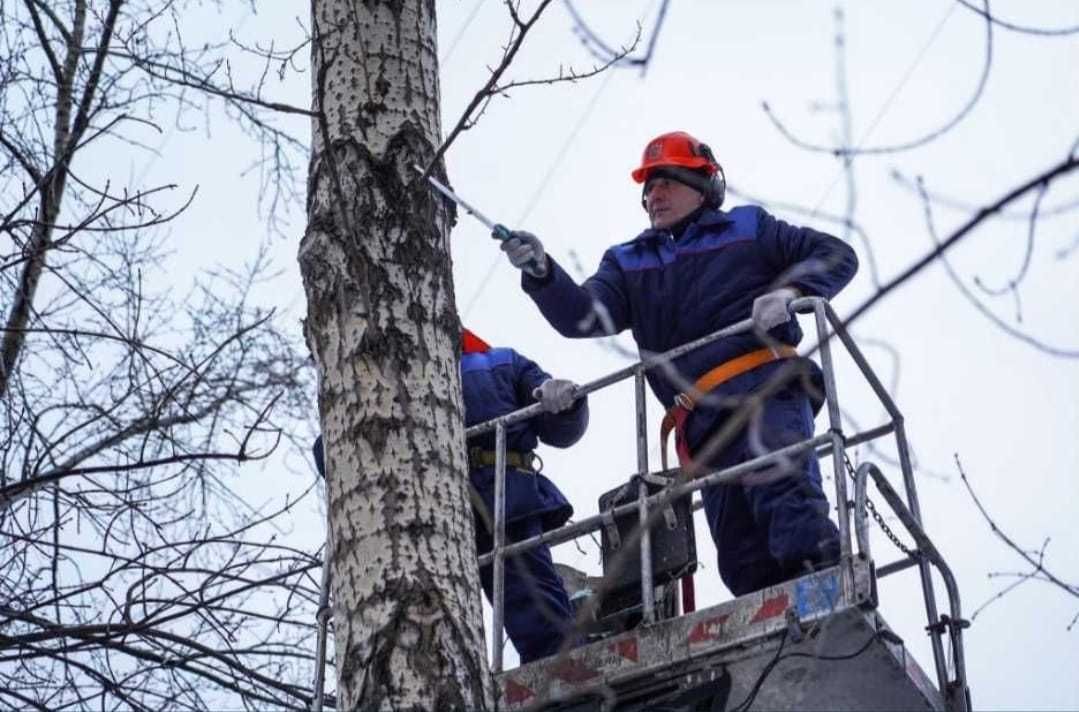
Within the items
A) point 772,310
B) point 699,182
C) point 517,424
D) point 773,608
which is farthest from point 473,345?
point 773,608

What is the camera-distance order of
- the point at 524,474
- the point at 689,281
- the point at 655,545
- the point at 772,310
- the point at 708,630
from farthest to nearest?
the point at 524,474 → the point at 689,281 → the point at 655,545 → the point at 772,310 → the point at 708,630

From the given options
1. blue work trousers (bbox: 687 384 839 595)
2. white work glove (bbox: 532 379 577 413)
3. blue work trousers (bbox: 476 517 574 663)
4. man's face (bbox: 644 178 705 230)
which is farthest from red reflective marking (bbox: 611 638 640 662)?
man's face (bbox: 644 178 705 230)

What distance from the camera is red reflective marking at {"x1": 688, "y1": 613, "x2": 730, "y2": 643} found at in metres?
5.31

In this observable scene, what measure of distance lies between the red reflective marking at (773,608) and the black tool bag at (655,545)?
0.65m

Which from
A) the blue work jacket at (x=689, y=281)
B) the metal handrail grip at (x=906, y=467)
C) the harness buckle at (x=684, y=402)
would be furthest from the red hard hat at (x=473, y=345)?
the metal handrail grip at (x=906, y=467)

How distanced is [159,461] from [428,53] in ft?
6.96

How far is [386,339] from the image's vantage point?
4609 mm

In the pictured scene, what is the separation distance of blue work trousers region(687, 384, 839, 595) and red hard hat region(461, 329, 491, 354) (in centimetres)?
126

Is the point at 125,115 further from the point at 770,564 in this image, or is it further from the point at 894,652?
the point at 894,652

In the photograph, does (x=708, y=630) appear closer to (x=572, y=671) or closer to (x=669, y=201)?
(x=572, y=671)

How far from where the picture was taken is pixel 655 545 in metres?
5.93

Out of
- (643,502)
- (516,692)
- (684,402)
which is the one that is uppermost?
(684,402)

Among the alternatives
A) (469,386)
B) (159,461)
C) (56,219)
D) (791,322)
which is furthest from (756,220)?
(56,219)

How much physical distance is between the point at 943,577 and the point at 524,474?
1.78 meters
